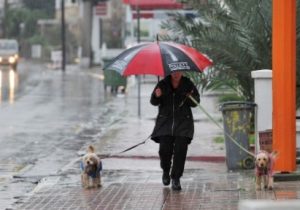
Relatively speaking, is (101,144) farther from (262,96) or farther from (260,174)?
(260,174)

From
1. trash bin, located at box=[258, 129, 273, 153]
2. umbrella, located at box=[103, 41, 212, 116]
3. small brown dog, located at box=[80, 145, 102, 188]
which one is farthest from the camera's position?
trash bin, located at box=[258, 129, 273, 153]

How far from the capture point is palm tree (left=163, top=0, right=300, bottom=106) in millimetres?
Result: 12508

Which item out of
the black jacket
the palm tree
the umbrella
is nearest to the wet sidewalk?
the black jacket

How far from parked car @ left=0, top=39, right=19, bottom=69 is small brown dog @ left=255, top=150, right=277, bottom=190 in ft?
136

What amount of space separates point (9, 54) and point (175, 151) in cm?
4363

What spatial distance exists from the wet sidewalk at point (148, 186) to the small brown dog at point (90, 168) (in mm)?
131

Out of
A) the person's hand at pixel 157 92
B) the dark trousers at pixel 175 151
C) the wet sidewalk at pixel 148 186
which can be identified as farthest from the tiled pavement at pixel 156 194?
the person's hand at pixel 157 92

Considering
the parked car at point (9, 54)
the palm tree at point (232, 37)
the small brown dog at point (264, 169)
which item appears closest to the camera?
the small brown dog at point (264, 169)

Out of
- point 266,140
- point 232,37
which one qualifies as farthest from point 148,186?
point 232,37

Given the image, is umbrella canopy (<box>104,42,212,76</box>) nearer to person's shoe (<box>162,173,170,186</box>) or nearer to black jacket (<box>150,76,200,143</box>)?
black jacket (<box>150,76,200,143</box>)

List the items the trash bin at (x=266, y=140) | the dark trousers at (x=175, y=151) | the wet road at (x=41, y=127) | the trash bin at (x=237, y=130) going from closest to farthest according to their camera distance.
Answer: the dark trousers at (x=175, y=151)
the trash bin at (x=266, y=140)
the trash bin at (x=237, y=130)
the wet road at (x=41, y=127)

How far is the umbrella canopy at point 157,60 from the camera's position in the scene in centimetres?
888

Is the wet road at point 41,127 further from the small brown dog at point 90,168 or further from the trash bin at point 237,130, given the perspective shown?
the trash bin at point 237,130

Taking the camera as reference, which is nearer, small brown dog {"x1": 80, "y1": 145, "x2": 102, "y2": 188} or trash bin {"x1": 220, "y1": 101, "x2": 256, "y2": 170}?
small brown dog {"x1": 80, "y1": 145, "x2": 102, "y2": 188}
